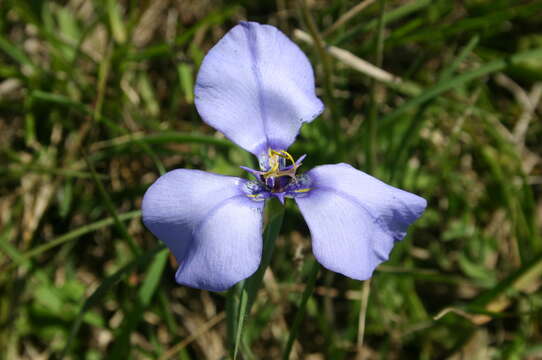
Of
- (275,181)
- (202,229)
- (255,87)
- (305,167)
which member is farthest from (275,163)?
(305,167)

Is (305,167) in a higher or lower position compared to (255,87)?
lower

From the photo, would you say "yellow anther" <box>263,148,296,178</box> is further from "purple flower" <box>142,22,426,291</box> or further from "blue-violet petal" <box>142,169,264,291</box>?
"blue-violet petal" <box>142,169,264,291</box>

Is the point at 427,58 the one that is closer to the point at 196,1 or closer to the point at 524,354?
the point at 196,1

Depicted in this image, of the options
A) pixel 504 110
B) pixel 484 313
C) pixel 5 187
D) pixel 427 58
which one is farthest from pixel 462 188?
pixel 5 187

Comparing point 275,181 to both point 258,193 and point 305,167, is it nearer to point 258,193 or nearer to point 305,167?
point 258,193

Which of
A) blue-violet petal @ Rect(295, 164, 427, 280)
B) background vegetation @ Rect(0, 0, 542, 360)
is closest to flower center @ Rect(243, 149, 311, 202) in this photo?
blue-violet petal @ Rect(295, 164, 427, 280)

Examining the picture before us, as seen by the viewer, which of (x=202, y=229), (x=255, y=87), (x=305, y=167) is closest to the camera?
(x=202, y=229)

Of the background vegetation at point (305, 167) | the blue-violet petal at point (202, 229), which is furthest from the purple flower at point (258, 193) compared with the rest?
the background vegetation at point (305, 167)
